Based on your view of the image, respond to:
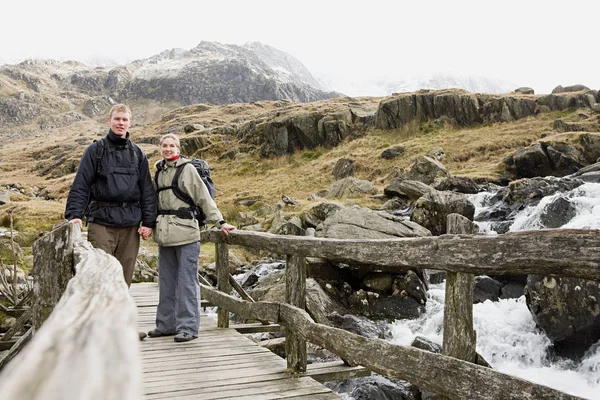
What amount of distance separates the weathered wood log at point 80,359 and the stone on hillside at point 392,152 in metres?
35.0

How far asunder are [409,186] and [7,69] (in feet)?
600

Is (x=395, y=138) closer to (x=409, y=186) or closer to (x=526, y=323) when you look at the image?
(x=409, y=186)

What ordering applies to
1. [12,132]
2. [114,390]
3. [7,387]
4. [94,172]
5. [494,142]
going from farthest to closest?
[12,132] < [494,142] < [94,172] < [114,390] < [7,387]

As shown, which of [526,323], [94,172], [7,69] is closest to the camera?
[94,172]

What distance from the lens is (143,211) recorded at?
607 centimetres

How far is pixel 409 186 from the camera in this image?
24.0 meters

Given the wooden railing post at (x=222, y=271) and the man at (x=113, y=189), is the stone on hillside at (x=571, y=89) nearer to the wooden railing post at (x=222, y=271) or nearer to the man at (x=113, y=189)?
the wooden railing post at (x=222, y=271)

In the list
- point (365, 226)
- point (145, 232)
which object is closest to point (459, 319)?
point (145, 232)

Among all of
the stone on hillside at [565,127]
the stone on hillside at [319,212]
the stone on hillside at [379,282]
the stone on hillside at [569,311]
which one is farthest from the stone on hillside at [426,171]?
the stone on hillside at [569,311]

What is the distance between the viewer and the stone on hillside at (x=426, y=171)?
90.1 feet

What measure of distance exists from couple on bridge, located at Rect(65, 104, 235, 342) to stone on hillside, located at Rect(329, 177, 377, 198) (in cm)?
2094

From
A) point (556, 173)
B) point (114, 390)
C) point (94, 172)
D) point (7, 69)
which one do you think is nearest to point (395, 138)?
point (556, 173)

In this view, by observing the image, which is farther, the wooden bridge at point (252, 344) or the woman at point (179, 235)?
the woman at point (179, 235)

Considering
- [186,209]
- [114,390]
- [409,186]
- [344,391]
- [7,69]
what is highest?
[7,69]
